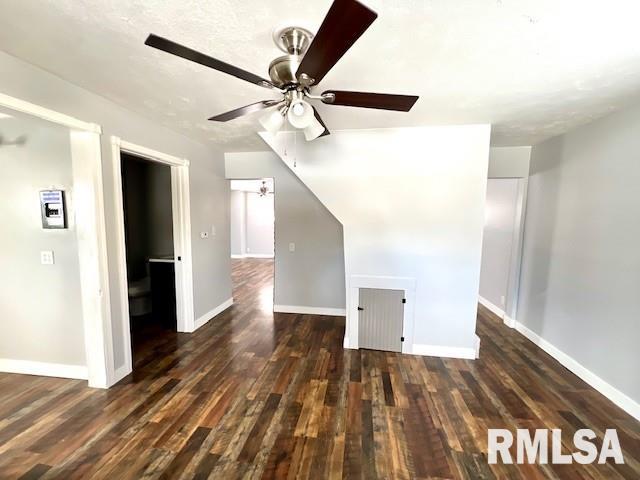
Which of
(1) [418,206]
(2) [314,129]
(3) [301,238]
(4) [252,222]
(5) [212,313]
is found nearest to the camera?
(2) [314,129]

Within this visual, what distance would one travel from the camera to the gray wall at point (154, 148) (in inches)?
68.9

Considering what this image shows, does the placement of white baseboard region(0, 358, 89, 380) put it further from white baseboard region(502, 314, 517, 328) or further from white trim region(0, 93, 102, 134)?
white baseboard region(502, 314, 517, 328)

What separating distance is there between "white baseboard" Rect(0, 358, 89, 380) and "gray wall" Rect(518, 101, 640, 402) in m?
4.55

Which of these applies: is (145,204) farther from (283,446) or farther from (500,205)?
(500,205)

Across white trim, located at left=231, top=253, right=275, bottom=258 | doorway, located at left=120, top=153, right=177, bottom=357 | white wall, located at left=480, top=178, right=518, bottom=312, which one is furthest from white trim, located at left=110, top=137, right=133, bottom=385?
white trim, located at left=231, top=253, right=275, bottom=258

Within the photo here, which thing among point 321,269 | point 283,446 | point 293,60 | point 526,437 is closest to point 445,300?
point 526,437

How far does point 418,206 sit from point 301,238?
1.81 meters

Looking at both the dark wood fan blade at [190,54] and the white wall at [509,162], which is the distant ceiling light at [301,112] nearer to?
the dark wood fan blade at [190,54]

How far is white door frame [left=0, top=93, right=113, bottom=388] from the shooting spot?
2.12 meters

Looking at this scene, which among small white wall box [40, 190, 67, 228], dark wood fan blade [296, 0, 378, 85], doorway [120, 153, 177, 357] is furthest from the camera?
doorway [120, 153, 177, 357]

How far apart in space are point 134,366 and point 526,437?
3.35m

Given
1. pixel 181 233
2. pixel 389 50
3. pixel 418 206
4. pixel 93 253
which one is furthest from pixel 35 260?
pixel 418 206

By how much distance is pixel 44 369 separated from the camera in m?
2.46

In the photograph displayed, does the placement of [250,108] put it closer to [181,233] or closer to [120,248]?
[120,248]
